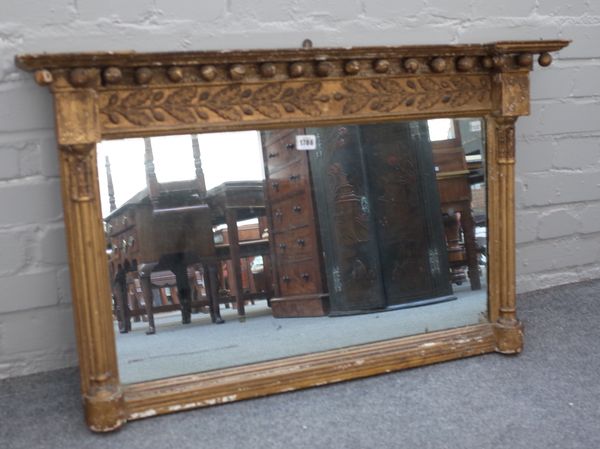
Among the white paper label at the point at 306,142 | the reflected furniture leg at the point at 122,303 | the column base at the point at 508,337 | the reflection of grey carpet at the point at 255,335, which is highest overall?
the white paper label at the point at 306,142

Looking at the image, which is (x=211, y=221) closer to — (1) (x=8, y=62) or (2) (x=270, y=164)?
(2) (x=270, y=164)

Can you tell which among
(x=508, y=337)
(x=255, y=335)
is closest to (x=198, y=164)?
(x=255, y=335)

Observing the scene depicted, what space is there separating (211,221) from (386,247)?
35 centimetres

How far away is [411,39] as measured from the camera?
4.64 feet

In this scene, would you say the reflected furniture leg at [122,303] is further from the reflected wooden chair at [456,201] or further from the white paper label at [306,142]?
the reflected wooden chair at [456,201]

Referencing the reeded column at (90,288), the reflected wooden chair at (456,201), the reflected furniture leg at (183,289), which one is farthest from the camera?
the reflected wooden chair at (456,201)

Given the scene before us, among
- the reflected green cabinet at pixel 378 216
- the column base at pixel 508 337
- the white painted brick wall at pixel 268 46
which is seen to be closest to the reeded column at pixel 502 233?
the column base at pixel 508 337

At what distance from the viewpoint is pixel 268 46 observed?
51.9 inches

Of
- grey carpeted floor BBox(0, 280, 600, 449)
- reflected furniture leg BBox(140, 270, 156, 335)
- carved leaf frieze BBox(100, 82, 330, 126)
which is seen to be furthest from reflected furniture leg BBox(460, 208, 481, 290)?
reflected furniture leg BBox(140, 270, 156, 335)

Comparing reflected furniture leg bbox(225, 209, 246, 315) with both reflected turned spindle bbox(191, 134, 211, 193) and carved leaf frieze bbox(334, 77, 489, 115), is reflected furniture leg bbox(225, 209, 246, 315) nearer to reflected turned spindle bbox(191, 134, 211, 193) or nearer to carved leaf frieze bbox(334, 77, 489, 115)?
reflected turned spindle bbox(191, 134, 211, 193)

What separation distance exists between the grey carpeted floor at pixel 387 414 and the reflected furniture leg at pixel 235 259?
191mm

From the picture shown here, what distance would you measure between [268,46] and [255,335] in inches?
23.5

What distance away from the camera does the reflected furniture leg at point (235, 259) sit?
117 cm

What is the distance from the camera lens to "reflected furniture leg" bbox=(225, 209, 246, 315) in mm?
1167
